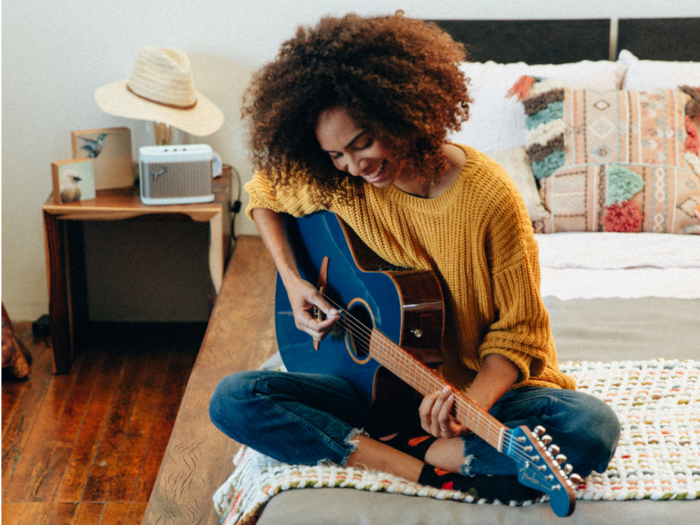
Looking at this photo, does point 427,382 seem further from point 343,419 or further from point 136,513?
point 136,513

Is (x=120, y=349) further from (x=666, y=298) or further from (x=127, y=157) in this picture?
(x=666, y=298)

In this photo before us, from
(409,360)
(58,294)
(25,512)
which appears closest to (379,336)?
(409,360)

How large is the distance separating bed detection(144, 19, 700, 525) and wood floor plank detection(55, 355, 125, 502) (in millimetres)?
394

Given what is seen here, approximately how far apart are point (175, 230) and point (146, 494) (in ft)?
3.45

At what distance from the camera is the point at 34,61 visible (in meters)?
2.28

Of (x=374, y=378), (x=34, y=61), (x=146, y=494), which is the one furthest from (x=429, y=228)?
(x=34, y=61)

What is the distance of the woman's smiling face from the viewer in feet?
3.57

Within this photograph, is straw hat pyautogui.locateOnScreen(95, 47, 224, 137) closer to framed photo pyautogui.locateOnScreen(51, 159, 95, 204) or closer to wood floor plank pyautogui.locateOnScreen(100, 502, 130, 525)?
framed photo pyautogui.locateOnScreen(51, 159, 95, 204)

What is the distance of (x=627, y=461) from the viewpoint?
1173 mm

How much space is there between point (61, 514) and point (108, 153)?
110cm

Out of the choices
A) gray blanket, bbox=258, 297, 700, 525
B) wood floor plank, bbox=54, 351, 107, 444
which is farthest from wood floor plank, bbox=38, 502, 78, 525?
gray blanket, bbox=258, 297, 700, 525

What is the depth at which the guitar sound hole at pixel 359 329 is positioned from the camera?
1.24 metres

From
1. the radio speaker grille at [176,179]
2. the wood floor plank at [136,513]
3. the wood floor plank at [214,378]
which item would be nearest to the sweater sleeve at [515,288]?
the wood floor plank at [214,378]

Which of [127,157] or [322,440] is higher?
[127,157]
